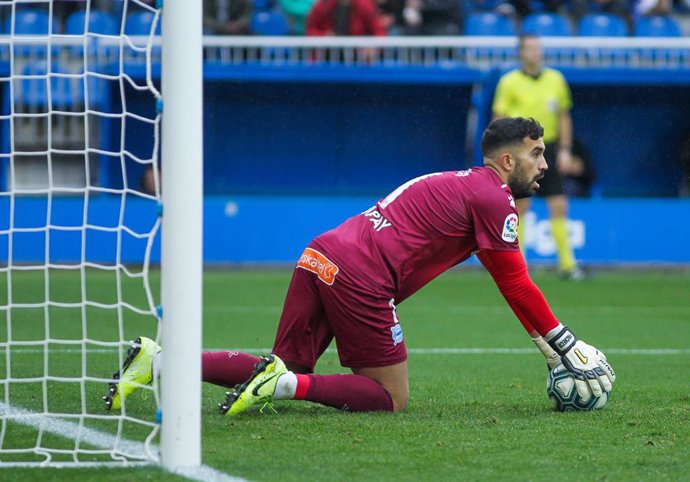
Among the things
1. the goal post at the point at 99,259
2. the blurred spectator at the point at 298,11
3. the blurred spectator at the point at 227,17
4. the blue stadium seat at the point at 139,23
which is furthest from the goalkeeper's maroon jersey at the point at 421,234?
the blurred spectator at the point at 298,11

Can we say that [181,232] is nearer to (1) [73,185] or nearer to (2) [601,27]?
(1) [73,185]

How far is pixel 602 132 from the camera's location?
57.0ft

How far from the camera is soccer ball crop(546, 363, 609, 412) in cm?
514

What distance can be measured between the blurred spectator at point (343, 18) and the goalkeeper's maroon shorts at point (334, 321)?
1071 cm

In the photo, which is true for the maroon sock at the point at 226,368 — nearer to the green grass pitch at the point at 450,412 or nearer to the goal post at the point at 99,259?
the green grass pitch at the point at 450,412

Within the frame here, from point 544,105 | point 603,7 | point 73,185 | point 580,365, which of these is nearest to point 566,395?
point 580,365

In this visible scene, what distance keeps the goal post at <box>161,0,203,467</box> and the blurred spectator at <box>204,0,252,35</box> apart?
12.0 metres

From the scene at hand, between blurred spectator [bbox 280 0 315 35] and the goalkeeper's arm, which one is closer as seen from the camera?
the goalkeeper's arm

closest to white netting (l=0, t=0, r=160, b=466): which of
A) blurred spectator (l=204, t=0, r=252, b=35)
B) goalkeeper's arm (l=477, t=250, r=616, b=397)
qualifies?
blurred spectator (l=204, t=0, r=252, b=35)

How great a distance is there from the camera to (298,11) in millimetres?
16266

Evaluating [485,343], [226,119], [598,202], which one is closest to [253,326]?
[485,343]

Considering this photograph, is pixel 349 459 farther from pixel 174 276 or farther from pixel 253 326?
pixel 253 326

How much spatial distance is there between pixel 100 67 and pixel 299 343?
9764 mm

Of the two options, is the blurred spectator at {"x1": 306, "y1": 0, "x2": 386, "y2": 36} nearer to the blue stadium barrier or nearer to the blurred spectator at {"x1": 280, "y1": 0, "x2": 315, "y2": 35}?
the blurred spectator at {"x1": 280, "y1": 0, "x2": 315, "y2": 35}
